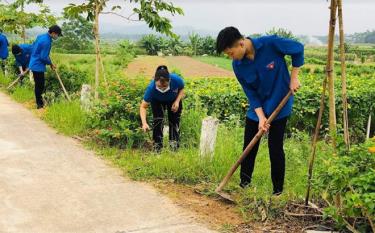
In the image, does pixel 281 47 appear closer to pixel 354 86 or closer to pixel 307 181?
pixel 307 181

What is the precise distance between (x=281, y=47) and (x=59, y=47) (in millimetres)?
39131

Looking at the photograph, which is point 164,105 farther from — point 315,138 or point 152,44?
point 152,44

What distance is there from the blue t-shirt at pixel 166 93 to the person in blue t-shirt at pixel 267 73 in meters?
1.75

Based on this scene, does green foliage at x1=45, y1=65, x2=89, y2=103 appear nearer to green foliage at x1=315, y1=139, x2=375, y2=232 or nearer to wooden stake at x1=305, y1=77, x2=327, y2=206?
wooden stake at x1=305, y1=77, x2=327, y2=206

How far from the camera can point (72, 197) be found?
5242 mm

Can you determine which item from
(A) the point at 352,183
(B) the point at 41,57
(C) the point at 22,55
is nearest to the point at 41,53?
(B) the point at 41,57

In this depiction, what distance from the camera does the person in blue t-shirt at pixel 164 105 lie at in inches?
254

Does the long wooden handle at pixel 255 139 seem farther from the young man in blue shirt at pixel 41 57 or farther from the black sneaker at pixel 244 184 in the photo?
the young man in blue shirt at pixel 41 57

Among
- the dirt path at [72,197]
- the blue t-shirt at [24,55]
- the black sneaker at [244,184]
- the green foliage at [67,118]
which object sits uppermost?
the blue t-shirt at [24,55]

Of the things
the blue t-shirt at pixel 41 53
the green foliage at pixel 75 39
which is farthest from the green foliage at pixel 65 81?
the green foliage at pixel 75 39

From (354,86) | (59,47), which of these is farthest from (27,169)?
(59,47)

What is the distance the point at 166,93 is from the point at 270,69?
2.10m

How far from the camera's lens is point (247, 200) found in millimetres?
5027

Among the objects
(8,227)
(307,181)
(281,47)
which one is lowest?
(8,227)
